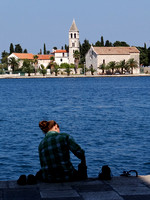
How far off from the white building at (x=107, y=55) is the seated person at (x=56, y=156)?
145 metres

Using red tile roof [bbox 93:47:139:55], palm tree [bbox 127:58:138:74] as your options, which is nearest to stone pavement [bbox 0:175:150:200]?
palm tree [bbox 127:58:138:74]

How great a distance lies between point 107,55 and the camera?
154750 mm

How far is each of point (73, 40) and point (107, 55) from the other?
2239cm

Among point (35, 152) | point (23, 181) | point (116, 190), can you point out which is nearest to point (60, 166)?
point (23, 181)

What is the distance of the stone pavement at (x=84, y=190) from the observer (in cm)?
676

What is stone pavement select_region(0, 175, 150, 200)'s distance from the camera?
22.2 ft

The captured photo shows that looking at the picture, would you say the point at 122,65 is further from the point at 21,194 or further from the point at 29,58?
the point at 21,194

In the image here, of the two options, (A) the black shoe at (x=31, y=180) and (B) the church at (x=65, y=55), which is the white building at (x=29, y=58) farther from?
(A) the black shoe at (x=31, y=180)

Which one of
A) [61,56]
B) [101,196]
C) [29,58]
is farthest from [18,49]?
[101,196]

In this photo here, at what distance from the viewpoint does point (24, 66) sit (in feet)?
534

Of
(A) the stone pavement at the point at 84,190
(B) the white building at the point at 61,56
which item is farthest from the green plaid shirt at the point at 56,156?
(B) the white building at the point at 61,56

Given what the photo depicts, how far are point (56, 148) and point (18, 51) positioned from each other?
18673 centimetres

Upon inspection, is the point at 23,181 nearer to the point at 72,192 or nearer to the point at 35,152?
the point at 72,192

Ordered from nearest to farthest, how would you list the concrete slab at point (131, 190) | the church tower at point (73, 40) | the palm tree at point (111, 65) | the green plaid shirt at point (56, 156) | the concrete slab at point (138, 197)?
the concrete slab at point (138, 197) < the concrete slab at point (131, 190) < the green plaid shirt at point (56, 156) < the palm tree at point (111, 65) < the church tower at point (73, 40)
